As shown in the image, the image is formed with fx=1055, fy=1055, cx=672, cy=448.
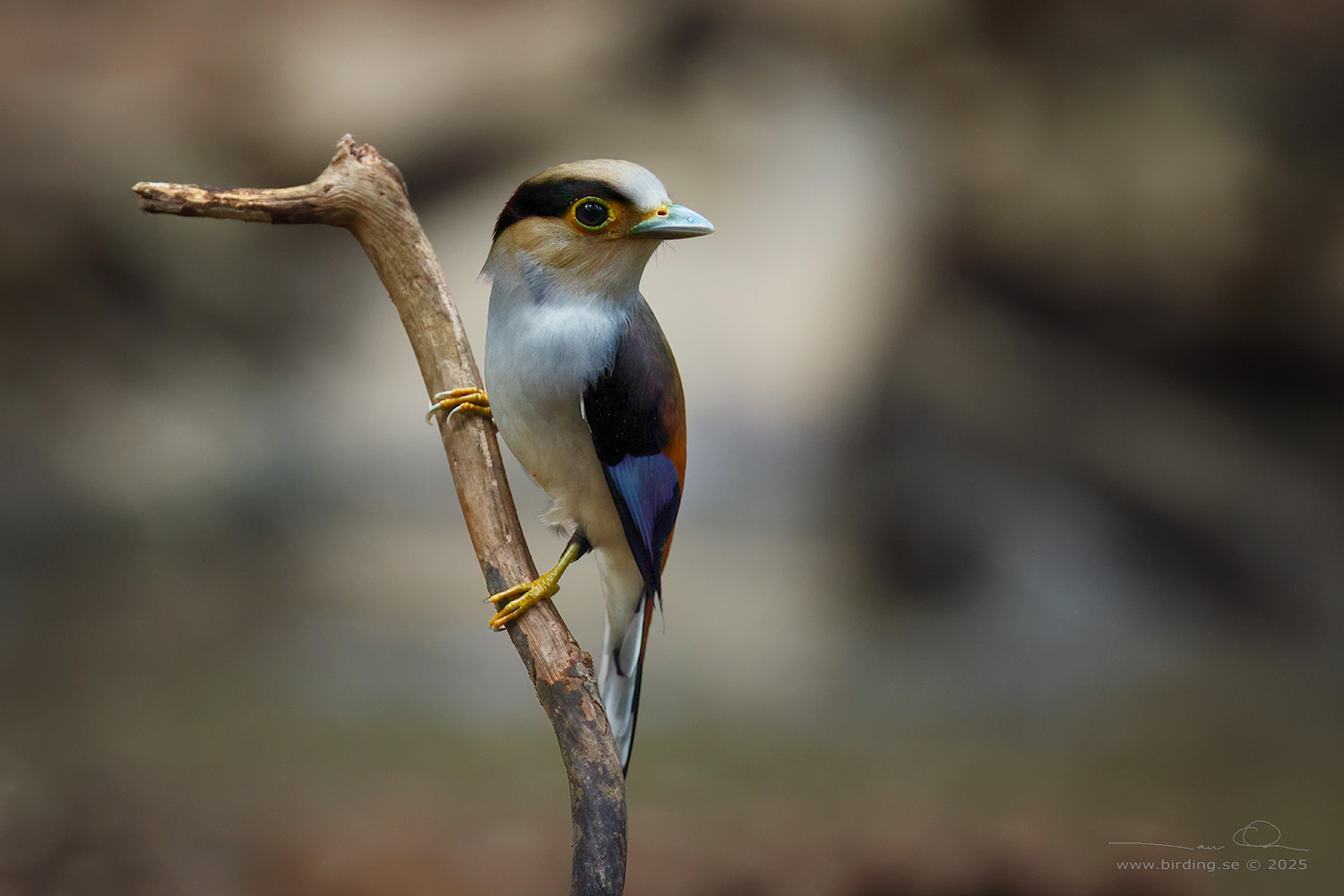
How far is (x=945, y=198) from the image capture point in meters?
3.48

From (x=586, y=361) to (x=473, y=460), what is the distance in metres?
0.24

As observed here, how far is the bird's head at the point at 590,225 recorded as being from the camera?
3.73ft

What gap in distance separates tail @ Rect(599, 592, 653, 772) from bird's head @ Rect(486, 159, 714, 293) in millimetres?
473

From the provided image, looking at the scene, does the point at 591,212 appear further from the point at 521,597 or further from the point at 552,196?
the point at 521,597

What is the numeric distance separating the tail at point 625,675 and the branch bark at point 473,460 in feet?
0.43

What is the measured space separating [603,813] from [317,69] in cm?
300

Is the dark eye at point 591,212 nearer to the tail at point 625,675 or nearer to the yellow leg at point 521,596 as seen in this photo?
the yellow leg at point 521,596

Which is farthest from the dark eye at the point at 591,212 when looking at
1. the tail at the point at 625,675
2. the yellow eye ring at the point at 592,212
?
the tail at the point at 625,675

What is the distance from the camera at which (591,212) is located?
1158mm

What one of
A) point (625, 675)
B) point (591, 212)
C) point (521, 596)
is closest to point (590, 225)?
point (591, 212)

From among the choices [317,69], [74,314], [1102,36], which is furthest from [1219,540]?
[74,314]

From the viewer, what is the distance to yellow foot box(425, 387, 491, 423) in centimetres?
135

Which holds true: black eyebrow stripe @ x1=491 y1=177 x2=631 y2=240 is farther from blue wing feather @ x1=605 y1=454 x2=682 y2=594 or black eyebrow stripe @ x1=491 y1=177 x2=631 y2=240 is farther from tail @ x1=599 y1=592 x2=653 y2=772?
tail @ x1=599 y1=592 x2=653 y2=772

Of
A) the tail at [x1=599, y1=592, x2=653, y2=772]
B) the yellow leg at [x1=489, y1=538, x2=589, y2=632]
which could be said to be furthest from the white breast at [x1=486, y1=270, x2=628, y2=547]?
the tail at [x1=599, y1=592, x2=653, y2=772]
